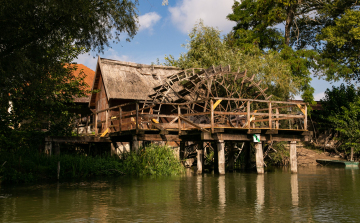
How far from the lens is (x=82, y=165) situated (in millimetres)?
16469

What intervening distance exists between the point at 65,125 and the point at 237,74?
976 centimetres

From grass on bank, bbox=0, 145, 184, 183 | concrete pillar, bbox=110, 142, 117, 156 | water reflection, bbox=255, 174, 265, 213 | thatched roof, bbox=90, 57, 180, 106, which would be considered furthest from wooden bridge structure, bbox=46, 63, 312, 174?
water reflection, bbox=255, 174, 265, 213

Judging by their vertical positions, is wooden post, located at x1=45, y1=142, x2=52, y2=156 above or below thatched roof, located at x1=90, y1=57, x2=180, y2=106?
below

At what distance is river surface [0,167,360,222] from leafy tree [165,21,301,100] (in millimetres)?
11670

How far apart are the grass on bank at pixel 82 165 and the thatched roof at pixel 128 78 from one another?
6.05 metres

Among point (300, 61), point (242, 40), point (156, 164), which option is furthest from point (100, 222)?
point (242, 40)

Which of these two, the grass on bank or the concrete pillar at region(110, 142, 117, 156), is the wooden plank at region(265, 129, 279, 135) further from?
the concrete pillar at region(110, 142, 117, 156)

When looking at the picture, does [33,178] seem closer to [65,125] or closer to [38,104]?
[38,104]

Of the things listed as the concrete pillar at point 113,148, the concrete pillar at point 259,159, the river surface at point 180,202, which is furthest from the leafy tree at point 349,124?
the concrete pillar at point 113,148

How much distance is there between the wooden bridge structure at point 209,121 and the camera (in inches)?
671

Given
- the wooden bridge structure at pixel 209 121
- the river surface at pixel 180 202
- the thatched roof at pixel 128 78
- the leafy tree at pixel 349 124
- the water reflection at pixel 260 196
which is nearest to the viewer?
the river surface at pixel 180 202

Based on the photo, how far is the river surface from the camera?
785cm

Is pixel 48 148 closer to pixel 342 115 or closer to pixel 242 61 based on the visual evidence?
pixel 242 61

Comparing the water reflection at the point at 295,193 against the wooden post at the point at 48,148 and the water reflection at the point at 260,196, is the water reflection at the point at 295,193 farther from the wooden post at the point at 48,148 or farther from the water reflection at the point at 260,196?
the wooden post at the point at 48,148
